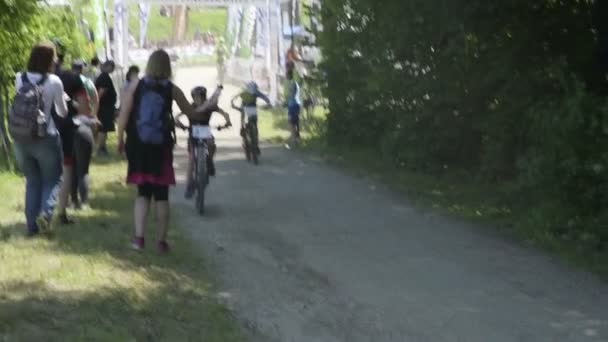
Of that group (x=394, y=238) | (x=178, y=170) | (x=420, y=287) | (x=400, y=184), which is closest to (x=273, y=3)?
(x=178, y=170)

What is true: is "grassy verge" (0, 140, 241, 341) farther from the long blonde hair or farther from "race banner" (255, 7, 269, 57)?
"race banner" (255, 7, 269, 57)

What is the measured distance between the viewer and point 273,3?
3753 centimetres

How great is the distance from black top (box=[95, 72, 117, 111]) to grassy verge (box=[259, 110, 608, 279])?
3929 mm

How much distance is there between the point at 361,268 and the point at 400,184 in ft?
22.5

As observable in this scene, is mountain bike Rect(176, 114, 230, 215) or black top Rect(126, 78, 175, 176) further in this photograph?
mountain bike Rect(176, 114, 230, 215)

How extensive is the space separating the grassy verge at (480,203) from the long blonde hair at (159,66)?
409 centimetres

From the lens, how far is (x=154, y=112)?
426 inches

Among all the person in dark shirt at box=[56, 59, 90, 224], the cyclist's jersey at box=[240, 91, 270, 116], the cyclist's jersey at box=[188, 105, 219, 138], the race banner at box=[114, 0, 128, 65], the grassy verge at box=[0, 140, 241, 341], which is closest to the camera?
the grassy verge at box=[0, 140, 241, 341]

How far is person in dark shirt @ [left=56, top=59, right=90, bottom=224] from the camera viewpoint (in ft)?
40.3

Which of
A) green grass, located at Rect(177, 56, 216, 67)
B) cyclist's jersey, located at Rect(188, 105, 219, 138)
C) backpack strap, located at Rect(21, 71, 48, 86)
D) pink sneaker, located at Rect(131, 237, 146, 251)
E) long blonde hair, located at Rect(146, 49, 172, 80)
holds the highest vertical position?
long blonde hair, located at Rect(146, 49, 172, 80)

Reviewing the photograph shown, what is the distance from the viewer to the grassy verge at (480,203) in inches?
474

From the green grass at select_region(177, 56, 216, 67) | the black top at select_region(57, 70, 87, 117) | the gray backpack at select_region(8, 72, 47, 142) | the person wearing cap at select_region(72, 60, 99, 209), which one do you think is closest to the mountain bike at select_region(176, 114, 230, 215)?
the person wearing cap at select_region(72, 60, 99, 209)

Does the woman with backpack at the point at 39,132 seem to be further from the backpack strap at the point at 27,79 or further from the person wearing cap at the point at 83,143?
the person wearing cap at the point at 83,143

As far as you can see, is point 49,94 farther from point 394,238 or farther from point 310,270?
point 394,238
